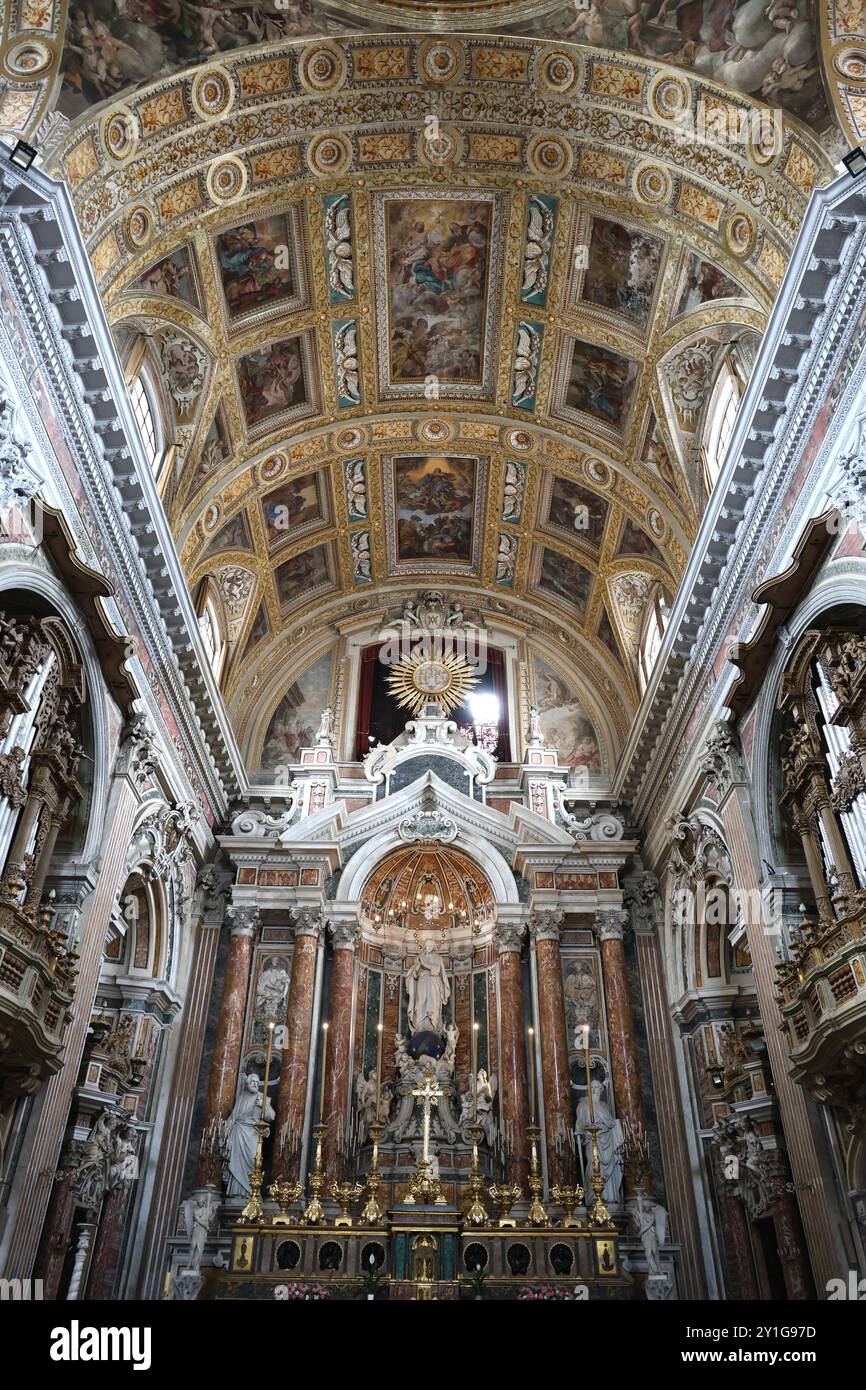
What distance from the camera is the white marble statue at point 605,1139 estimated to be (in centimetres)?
1666

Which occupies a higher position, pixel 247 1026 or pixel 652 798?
pixel 652 798

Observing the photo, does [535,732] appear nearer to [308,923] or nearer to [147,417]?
[308,923]

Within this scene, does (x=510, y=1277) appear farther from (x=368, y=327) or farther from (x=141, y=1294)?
(x=368, y=327)

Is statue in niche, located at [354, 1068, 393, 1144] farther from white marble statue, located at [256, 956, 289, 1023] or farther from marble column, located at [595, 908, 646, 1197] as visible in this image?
marble column, located at [595, 908, 646, 1197]

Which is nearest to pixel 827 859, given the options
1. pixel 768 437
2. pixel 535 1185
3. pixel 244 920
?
pixel 768 437

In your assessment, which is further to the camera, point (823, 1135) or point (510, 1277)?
point (510, 1277)

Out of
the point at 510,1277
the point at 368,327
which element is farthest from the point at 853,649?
the point at 368,327

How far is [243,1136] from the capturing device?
55.2 ft

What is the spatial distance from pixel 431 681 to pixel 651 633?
18.2 feet

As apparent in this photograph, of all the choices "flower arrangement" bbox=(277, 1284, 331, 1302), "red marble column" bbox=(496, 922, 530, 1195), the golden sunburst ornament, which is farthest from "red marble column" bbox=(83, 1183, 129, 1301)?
the golden sunburst ornament

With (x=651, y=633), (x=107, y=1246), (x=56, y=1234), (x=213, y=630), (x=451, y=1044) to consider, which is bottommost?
(x=56, y=1234)

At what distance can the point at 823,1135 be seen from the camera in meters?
11.5

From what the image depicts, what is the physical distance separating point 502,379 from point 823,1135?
1414 cm

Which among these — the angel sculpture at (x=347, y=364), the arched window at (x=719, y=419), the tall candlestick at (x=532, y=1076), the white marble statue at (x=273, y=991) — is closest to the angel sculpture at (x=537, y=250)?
the angel sculpture at (x=347, y=364)
